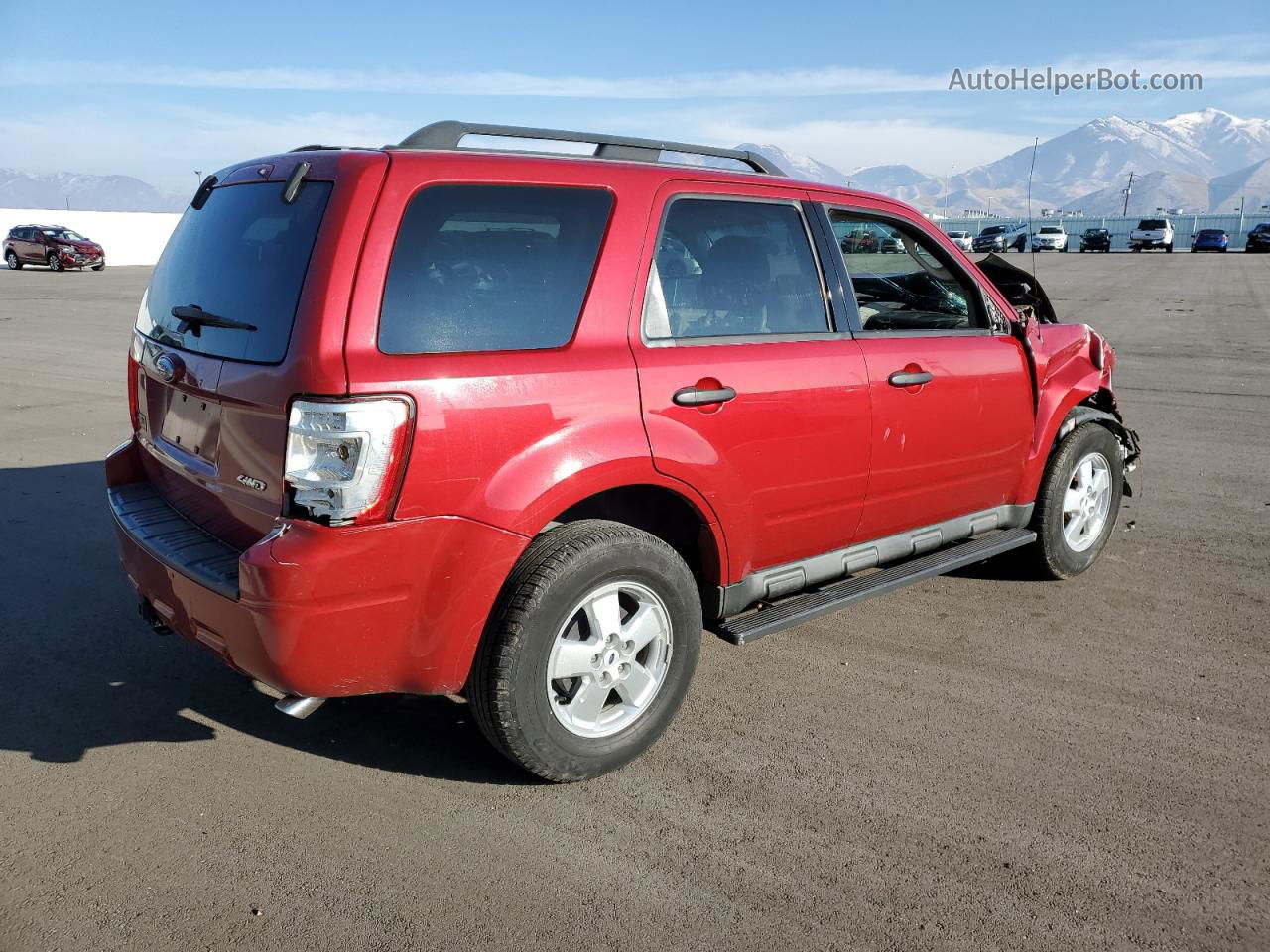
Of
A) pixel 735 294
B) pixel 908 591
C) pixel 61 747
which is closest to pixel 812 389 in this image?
pixel 735 294

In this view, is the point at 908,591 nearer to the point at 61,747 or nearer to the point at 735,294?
the point at 735,294

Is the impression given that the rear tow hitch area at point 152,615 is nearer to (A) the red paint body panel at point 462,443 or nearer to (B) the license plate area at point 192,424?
(A) the red paint body panel at point 462,443

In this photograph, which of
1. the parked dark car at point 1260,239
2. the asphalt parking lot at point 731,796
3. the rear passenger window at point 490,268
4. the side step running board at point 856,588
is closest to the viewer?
the asphalt parking lot at point 731,796

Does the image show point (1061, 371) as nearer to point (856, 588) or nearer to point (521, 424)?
point (856, 588)

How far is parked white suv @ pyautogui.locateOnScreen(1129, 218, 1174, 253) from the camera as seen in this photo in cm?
5362

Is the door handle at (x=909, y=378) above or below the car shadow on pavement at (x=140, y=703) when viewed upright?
above

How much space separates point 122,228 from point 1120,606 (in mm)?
48402

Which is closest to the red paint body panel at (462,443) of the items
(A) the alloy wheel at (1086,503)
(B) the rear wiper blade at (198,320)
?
(B) the rear wiper blade at (198,320)

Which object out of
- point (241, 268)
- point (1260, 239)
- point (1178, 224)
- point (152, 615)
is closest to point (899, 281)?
point (241, 268)

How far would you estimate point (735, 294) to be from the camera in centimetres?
370

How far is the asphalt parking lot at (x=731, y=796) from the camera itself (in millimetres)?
2664

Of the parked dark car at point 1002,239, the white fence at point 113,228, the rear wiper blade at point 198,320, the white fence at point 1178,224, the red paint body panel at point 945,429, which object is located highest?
the white fence at point 1178,224

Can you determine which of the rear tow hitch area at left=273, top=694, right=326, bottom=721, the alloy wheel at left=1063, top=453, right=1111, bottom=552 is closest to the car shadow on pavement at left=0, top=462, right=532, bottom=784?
the rear tow hitch area at left=273, top=694, right=326, bottom=721

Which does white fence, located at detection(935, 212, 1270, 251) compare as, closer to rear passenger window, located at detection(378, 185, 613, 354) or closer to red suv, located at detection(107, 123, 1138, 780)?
red suv, located at detection(107, 123, 1138, 780)
